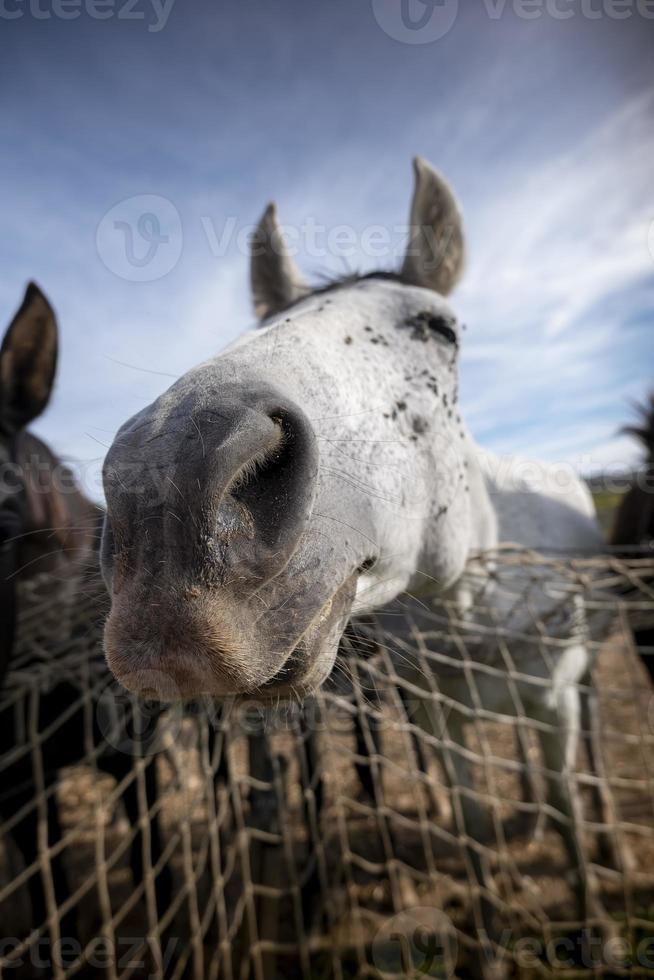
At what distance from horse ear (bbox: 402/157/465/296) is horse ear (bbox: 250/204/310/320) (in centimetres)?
47

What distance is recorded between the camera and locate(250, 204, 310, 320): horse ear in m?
2.21

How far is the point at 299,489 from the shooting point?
859 mm

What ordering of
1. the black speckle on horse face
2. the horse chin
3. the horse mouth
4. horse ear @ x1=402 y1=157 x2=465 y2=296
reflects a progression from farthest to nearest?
1. horse ear @ x1=402 y1=157 x2=465 y2=296
2. the black speckle on horse face
3. the horse chin
4. the horse mouth

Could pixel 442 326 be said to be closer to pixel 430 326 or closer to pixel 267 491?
pixel 430 326

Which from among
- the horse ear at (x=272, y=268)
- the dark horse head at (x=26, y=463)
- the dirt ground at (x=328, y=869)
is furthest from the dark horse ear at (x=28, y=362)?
Result: the dirt ground at (x=328, y=869)

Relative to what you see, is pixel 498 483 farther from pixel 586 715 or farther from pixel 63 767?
pixel 63 767

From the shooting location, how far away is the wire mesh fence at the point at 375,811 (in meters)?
2.00

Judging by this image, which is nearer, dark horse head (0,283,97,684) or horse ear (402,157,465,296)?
horse ear (402,157,465,296)

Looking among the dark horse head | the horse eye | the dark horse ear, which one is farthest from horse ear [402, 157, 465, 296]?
the dark horse ear

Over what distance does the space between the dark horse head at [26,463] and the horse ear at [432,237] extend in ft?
5.00

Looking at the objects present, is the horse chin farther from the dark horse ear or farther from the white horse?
the dark horse ear

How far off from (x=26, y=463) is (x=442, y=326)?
2.85 meters

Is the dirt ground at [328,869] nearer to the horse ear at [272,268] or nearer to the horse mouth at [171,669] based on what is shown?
the horse mouth at [171,669]

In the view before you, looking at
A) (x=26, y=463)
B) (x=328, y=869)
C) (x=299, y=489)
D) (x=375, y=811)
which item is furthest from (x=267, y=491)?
(x=328, y=869)
